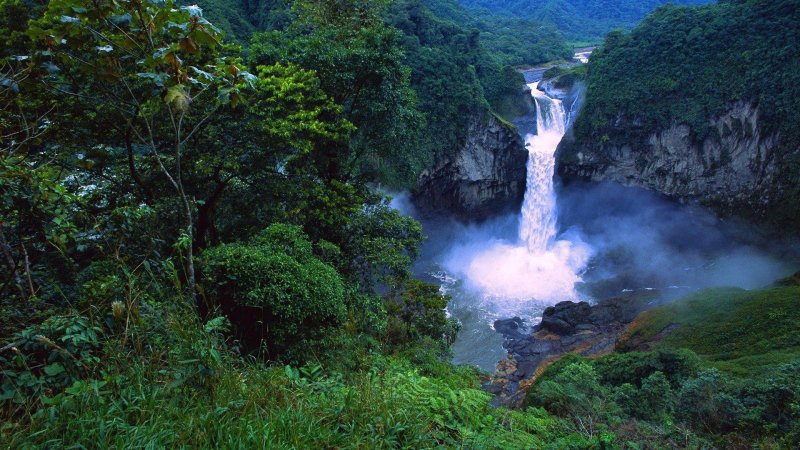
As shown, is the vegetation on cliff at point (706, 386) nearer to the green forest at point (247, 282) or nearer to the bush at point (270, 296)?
the green forest at point (247, 282)

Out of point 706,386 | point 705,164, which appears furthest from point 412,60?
point 706,386

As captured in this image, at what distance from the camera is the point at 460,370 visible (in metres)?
9.40

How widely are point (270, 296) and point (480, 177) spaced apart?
944 inches

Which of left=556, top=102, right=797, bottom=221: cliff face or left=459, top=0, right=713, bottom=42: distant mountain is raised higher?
left=459, top=0, right=713, bottom=42: distant mountain

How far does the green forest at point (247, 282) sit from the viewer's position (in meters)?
2.63

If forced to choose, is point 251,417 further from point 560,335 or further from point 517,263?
point 517,263

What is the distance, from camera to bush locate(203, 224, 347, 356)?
545cm

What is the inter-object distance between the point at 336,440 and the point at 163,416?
0.99 meters

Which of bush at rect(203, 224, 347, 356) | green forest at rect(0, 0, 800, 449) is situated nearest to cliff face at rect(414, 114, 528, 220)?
green forest at rect(0, 0, 800, 449)

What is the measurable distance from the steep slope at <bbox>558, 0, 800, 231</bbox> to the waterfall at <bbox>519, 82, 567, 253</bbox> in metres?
1.27

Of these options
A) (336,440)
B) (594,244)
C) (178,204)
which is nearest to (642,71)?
(594,244)

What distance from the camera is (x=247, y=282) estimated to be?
217 inches

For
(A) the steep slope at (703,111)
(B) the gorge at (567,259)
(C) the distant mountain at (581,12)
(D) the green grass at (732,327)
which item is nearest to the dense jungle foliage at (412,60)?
(B) the gorge at (567,259)

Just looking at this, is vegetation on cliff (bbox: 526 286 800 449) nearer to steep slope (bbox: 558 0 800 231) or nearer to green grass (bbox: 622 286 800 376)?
green grass (bbox: 622 286 800 376)
